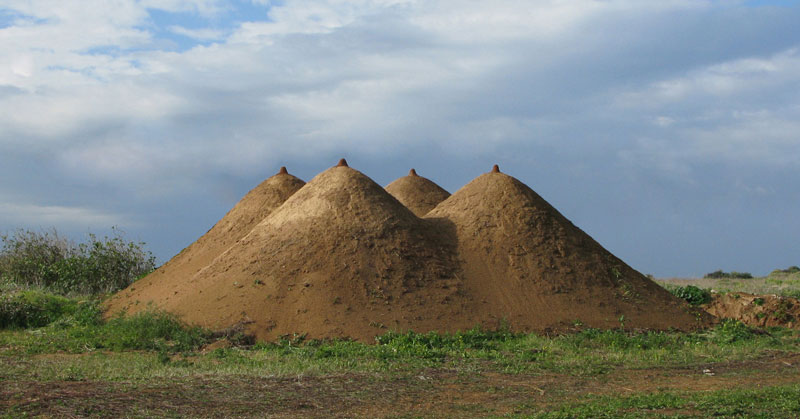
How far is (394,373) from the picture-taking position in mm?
10328

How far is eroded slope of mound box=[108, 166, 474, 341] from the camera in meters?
14.1

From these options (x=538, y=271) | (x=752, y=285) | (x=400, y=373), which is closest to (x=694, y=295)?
(x=538, y=271)

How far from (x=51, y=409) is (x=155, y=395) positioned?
1221 mm

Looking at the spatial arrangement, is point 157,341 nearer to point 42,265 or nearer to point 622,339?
point 622,339

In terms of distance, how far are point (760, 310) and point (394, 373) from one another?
1250 cm

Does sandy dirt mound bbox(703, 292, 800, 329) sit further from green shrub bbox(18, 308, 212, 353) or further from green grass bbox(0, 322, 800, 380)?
green shrub bbox(18, 308, 212, 353)

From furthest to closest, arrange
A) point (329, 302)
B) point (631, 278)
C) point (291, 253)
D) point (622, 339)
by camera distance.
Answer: point (631, 278) → point (291, 253) → point (329, 302) → point (622, 339)

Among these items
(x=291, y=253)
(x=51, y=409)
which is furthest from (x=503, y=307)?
(x=51, y=409)

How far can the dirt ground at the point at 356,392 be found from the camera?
304 inches

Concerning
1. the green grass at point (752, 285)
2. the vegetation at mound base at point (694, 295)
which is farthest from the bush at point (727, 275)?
the vegetation at mound base at point (694, 295)

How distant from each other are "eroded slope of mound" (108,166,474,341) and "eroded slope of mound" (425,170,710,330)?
747 millimetres

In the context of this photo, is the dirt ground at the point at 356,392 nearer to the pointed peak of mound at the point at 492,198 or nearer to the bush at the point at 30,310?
the pointed peak of mound at the point at 492,198

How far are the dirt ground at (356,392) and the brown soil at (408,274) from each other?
12.6 ft

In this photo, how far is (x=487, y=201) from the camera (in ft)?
59.0
